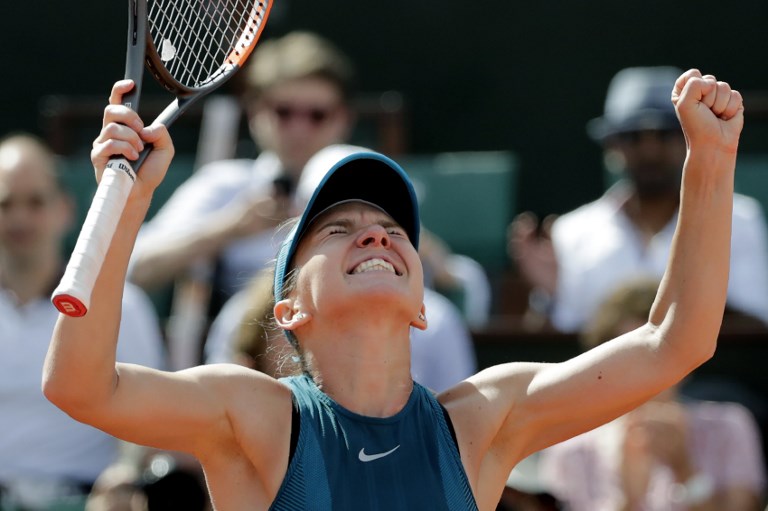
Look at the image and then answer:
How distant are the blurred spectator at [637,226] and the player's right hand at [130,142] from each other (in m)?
3.10

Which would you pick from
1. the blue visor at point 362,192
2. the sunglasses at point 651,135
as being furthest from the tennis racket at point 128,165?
the sunglasses at point 651,135

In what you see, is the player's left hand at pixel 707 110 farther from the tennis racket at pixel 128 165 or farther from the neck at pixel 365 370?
the tennis racket at pixel 128 165

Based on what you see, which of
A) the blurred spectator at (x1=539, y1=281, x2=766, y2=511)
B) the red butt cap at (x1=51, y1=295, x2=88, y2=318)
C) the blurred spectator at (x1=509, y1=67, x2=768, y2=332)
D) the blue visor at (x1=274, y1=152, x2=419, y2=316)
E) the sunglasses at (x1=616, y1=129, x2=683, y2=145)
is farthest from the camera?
the sunglasses at (x1=616, y1=129, x2=683, y2=145)

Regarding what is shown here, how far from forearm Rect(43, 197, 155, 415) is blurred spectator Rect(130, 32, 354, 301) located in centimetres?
253

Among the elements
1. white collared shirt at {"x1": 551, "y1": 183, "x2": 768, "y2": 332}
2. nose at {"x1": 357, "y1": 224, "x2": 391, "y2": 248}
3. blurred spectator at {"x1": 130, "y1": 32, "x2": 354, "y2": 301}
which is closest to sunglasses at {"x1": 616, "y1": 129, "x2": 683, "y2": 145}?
white collared shirt at {"x1": 551, "y1": 183, "x2": 768, "y2": 332}

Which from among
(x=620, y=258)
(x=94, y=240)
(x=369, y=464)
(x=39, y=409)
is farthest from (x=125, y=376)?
(x=620, y=258)

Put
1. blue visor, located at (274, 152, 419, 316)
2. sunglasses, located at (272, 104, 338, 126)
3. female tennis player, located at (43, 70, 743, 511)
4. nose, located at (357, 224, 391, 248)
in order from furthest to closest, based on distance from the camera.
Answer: sunglasses, located at (272, 104, 338, 126) < blue visor, located at (274, 152, 419, 316) < nose, located at (357, 224, 391, 248) < female tennis player, located at (43, 70, 743, 511)

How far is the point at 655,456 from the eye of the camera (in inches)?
156

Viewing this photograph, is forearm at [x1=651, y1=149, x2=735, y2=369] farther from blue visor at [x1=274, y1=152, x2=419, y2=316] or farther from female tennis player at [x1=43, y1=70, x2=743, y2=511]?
blue visor at [x1=274, y1=152, x2=419, y2=316]

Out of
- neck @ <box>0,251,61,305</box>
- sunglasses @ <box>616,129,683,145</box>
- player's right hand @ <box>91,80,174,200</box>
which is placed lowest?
neck @ <box>0,251,61,305</box>

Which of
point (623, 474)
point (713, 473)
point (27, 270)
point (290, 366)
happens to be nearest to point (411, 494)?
point (290, 366)

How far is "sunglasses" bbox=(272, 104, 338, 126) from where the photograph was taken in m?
5.03

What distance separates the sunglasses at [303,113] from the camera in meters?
5.03

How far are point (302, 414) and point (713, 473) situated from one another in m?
2.12
